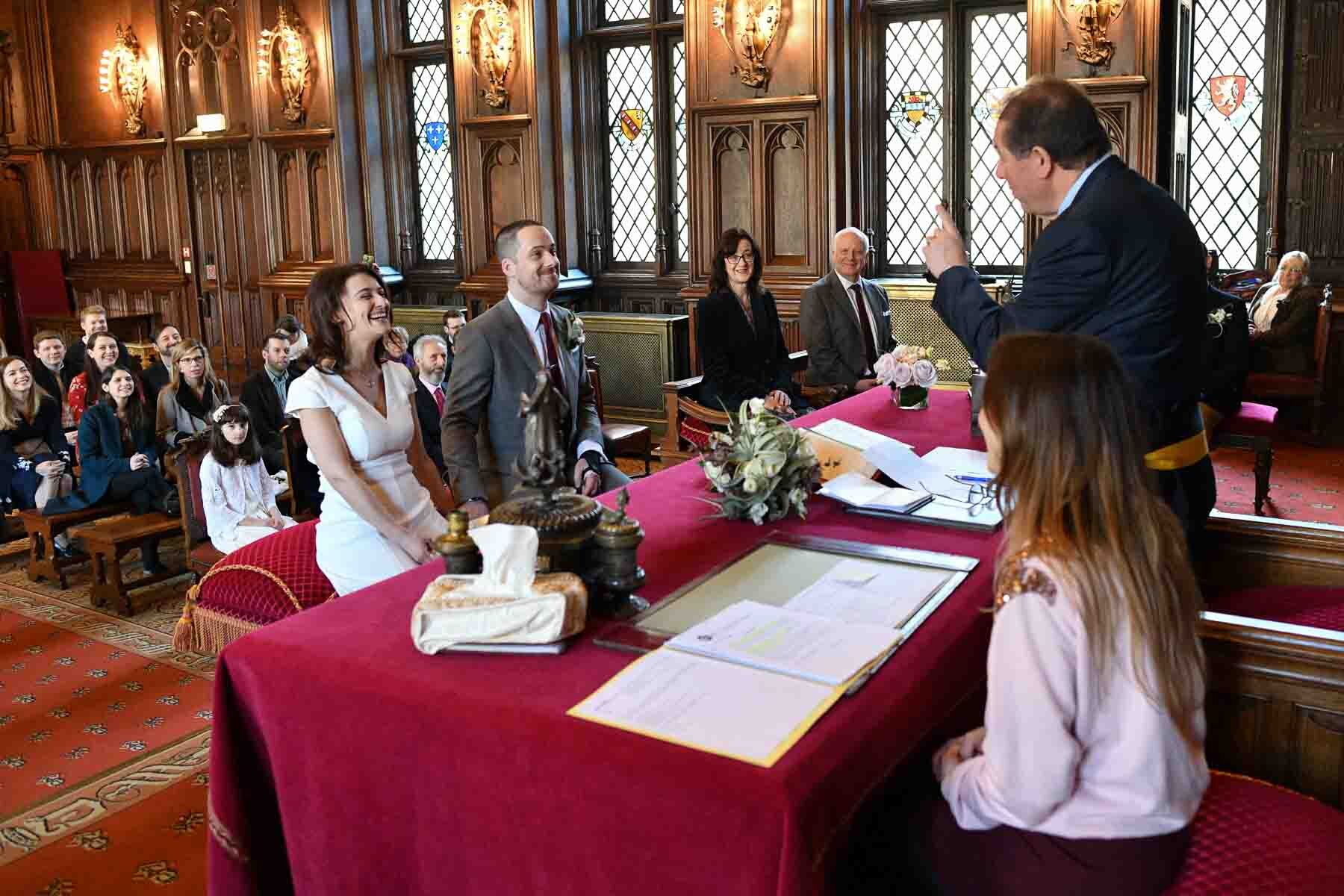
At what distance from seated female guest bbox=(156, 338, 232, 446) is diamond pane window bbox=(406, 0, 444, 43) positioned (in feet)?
15.0

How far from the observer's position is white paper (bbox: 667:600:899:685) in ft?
5.96

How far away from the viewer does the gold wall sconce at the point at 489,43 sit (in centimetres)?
912

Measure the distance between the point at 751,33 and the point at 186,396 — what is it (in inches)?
169

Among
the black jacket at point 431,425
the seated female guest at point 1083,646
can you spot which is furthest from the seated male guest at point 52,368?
the seated female guest at point 1083,646

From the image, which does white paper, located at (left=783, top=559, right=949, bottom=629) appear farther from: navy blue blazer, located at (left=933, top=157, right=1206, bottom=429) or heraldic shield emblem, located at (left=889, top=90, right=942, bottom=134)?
heraldic shield emblem, located at (left=889, top=90, right=942, bottom=134)

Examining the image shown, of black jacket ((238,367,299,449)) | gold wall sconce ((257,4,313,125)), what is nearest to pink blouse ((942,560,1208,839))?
black jacket ((238,367,299,449))

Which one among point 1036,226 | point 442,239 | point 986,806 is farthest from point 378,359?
point 442,239

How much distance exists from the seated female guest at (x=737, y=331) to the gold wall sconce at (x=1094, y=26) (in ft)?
9.10

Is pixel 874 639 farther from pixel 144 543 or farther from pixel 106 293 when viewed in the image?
pixel 106 293

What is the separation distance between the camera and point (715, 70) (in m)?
8.31

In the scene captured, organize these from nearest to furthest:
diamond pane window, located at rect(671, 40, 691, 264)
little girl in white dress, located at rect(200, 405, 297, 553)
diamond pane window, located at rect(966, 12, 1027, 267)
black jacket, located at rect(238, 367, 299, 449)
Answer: little girl in white dress, located at rect(200, 405, 297, 553)
black jacket, located at rect(238, 367, 299, 449)
diamond pane window, located at rect(966, 12, 1027, 267)
diamond pane window, located at rect(671, 40, 691, 264)

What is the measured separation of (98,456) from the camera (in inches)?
230

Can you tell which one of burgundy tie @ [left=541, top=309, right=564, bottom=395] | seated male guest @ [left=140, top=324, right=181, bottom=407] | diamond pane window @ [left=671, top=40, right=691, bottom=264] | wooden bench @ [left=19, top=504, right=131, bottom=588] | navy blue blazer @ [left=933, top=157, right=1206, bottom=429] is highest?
diamond pane window @ [left=671, top=40, right=691, bottom=264]

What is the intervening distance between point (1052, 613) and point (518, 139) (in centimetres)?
830
